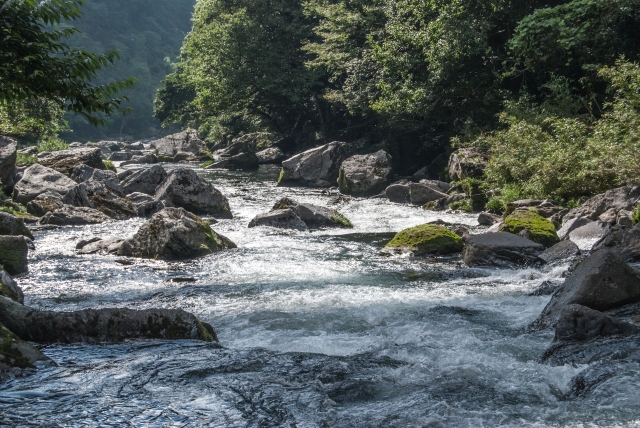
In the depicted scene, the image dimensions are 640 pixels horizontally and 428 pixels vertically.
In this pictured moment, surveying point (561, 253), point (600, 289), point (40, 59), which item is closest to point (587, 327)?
point (600, 289)

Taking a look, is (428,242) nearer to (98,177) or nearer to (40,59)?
(40,59)

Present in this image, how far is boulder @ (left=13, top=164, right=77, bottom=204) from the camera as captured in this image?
1598 cm

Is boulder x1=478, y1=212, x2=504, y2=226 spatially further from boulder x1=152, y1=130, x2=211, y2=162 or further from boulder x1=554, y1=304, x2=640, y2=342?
boulder x1=152, y1=130, x2=211, y2=162

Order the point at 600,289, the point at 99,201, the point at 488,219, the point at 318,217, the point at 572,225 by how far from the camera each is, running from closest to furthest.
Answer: the point at 600,289 → the point at 572,225 → the point at 318,217 → the point at 488,219 → the point at 99,201

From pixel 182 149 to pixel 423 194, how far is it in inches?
1074

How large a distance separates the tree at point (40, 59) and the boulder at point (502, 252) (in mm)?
6438

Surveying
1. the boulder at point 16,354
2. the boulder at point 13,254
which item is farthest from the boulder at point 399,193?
the boulder at point 16,354

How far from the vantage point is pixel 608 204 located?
1237 centimetres

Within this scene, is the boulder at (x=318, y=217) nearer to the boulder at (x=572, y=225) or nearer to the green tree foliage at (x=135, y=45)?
the boulder at (x=572, y=225)

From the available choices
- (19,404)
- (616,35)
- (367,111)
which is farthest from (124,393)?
(367,111)

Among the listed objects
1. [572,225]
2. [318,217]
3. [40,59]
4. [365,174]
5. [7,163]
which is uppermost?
[40,59]

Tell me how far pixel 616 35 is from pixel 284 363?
15.5 meters

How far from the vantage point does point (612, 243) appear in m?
9.99

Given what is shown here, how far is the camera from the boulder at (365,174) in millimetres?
21250
